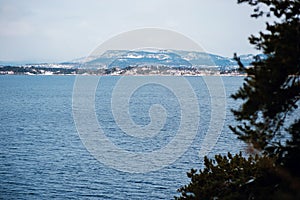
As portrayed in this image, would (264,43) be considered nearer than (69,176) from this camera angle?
Yes

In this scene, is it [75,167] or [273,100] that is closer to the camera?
[273,100]

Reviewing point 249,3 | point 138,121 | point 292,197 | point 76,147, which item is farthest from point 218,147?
point 292,197

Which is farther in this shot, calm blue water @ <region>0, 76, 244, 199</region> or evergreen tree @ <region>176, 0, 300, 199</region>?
calm blue water @ <region>0, 76, 244, 199</region>

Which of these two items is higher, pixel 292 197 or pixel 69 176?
pixel 292 197

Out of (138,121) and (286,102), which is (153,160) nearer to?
(138,121)

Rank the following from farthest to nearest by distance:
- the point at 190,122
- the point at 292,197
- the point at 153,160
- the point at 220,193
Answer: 1. the point at 190,122
2. the point at 153,160
3. the point at 220,193
4. the point at 292,197

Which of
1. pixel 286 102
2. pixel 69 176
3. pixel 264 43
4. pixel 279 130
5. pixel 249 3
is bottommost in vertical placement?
pixel 69 176

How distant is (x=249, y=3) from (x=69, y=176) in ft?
91.2

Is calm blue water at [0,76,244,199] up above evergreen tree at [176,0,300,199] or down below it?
below

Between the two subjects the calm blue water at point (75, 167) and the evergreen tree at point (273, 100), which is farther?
the calm blue water at point (75, 167)

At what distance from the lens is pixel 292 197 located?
474 cm

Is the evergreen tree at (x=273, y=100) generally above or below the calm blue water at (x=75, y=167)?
above

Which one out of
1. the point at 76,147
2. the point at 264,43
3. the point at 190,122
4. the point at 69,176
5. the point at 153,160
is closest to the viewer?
the point at 264,43

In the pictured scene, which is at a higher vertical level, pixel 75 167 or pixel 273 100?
pixel 273 100
